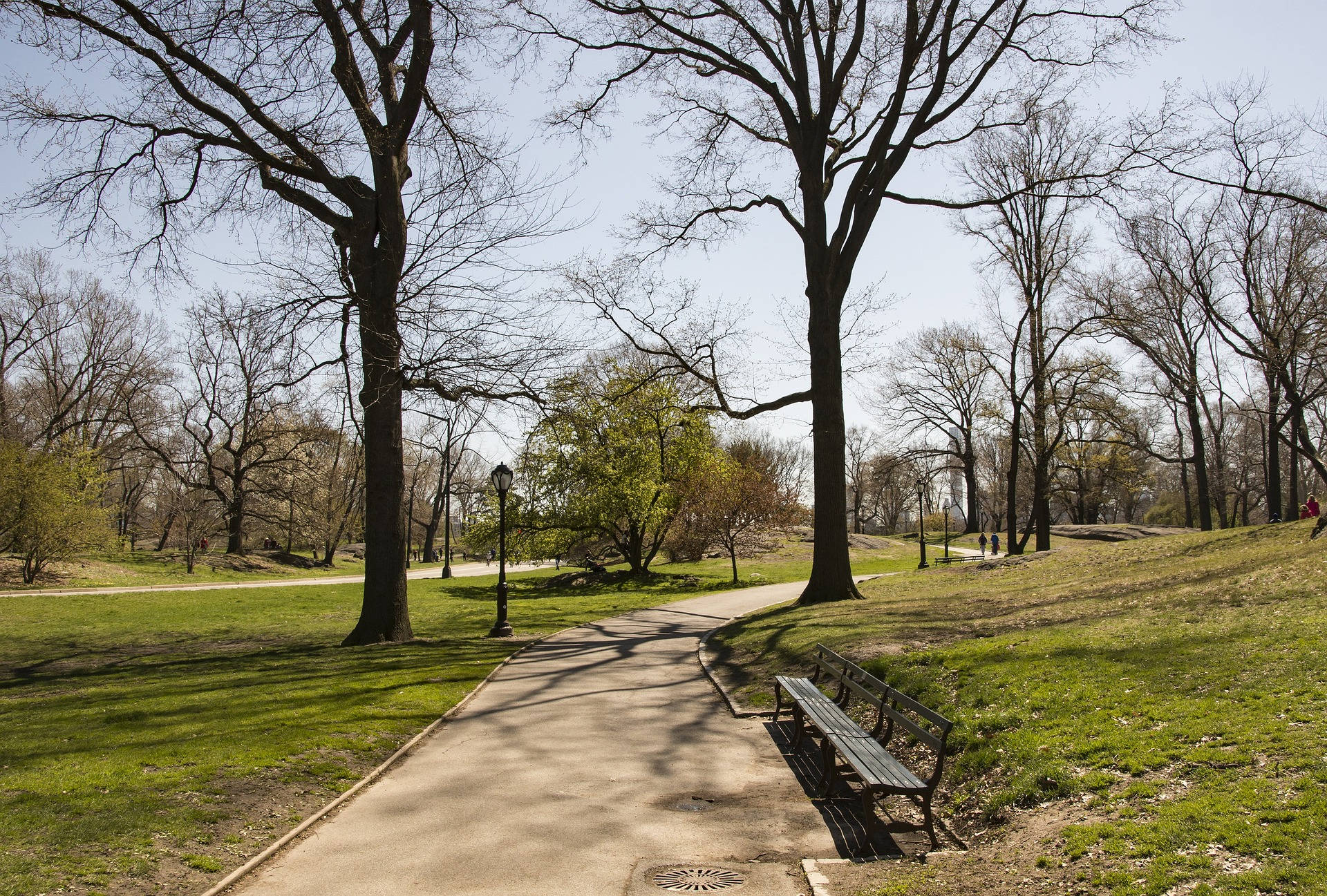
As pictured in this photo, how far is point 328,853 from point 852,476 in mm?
82007

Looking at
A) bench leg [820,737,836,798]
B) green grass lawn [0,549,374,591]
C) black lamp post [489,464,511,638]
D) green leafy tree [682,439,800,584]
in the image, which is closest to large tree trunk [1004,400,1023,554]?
green leafy tree [682,439,800,584]

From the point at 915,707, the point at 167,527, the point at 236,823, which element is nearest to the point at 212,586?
the point at 167,527

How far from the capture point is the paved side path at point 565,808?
488 centimetres

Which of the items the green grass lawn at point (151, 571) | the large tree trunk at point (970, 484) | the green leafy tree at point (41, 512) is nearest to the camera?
the green leafy tree at point (41, 512)

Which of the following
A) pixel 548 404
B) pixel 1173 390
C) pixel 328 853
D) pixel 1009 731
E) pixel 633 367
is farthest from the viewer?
pixel 1173 390

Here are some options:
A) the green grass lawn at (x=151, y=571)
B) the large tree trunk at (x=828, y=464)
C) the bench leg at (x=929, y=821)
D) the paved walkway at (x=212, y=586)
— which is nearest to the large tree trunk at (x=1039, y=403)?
the large tree trunk at (x=828, y=464)

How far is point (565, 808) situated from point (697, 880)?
162 cm

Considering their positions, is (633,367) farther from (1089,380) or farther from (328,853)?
(328,853)

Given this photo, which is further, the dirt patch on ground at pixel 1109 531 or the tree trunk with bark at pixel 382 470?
the dirt patch on ground at pixel 1109 531

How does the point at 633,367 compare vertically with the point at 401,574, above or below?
above

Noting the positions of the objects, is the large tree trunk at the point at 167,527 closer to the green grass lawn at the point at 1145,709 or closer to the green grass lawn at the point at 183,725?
the green grass lawn at the point at 183,725

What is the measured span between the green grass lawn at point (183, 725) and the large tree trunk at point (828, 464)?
602 cm

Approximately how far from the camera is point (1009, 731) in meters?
6.65

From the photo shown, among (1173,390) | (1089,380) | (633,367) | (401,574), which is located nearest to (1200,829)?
(401,574)
